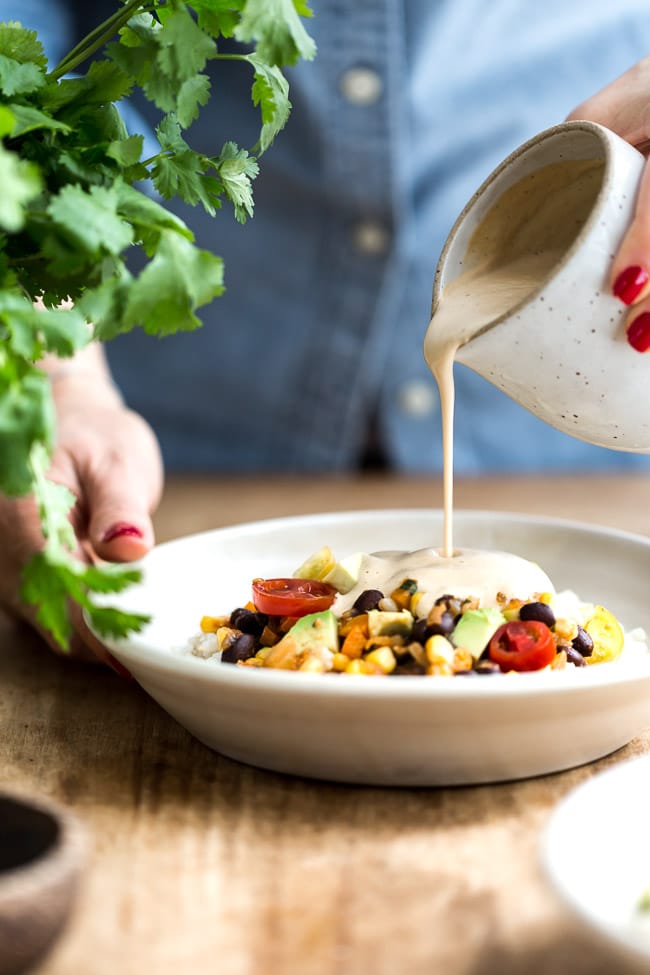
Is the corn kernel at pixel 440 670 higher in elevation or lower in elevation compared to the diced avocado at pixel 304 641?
higher

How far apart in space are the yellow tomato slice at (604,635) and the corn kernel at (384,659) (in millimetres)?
366

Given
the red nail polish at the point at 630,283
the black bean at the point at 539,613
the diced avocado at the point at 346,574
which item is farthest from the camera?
the diced avocado at the point at 346,574

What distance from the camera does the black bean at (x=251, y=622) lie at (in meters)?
1.86

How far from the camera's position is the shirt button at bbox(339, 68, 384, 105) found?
328 centimetres

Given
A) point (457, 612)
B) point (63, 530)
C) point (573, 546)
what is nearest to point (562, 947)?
point (457, 612)

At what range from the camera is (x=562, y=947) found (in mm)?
1182

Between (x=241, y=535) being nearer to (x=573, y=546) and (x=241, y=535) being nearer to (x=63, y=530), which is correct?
(x=573, y=546)

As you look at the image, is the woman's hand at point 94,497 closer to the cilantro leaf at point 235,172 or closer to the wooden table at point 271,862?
the wooden table at point 271,862

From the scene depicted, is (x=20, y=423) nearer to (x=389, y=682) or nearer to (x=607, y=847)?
(x=389, y=682)

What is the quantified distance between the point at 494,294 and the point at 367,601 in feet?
1.74

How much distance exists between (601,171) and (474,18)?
1.81 metres

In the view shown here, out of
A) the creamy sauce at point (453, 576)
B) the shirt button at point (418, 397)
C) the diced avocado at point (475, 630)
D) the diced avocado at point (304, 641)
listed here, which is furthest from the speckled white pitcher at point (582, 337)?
the shirt button at point (418, 397)

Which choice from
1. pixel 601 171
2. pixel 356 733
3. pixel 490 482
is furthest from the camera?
pixel 490 482

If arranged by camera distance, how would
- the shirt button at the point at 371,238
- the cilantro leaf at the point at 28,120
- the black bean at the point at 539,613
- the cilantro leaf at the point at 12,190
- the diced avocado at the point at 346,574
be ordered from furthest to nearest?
the shirt button at the point at 371,238
the diced avocado at the point at 346,574
the black bean at the point at 539,613
the cilantro leaf at the point at 28,120
the cilantro leaf at the point at 12,190
